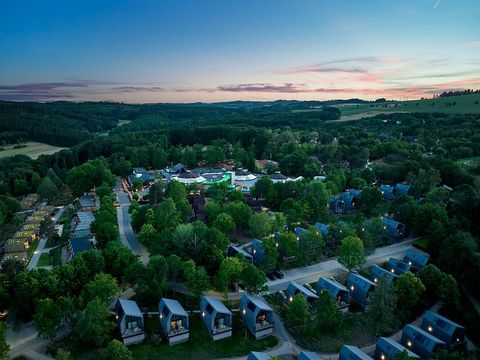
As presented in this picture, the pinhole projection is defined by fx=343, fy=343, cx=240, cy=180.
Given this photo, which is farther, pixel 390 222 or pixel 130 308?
pixel 390 222

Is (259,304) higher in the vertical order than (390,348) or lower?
higher

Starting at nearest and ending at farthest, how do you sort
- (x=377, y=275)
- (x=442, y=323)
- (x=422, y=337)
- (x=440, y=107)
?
(x=422, y=337)
(x=442, y=323)
(x=377, y=275)
(x=440, y=107)


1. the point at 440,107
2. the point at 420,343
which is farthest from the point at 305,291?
the point at 440,107

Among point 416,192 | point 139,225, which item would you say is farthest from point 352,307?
point 416,192

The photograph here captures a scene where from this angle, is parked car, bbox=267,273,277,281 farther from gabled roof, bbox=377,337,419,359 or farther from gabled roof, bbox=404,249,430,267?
gabled roof, bbox=404,249,430,267

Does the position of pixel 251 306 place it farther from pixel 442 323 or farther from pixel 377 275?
pixel 442 323

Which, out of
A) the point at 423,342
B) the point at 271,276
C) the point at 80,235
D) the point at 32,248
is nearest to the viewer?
the point at 423,342

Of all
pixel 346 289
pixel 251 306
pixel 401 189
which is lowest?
pixel 251 306
